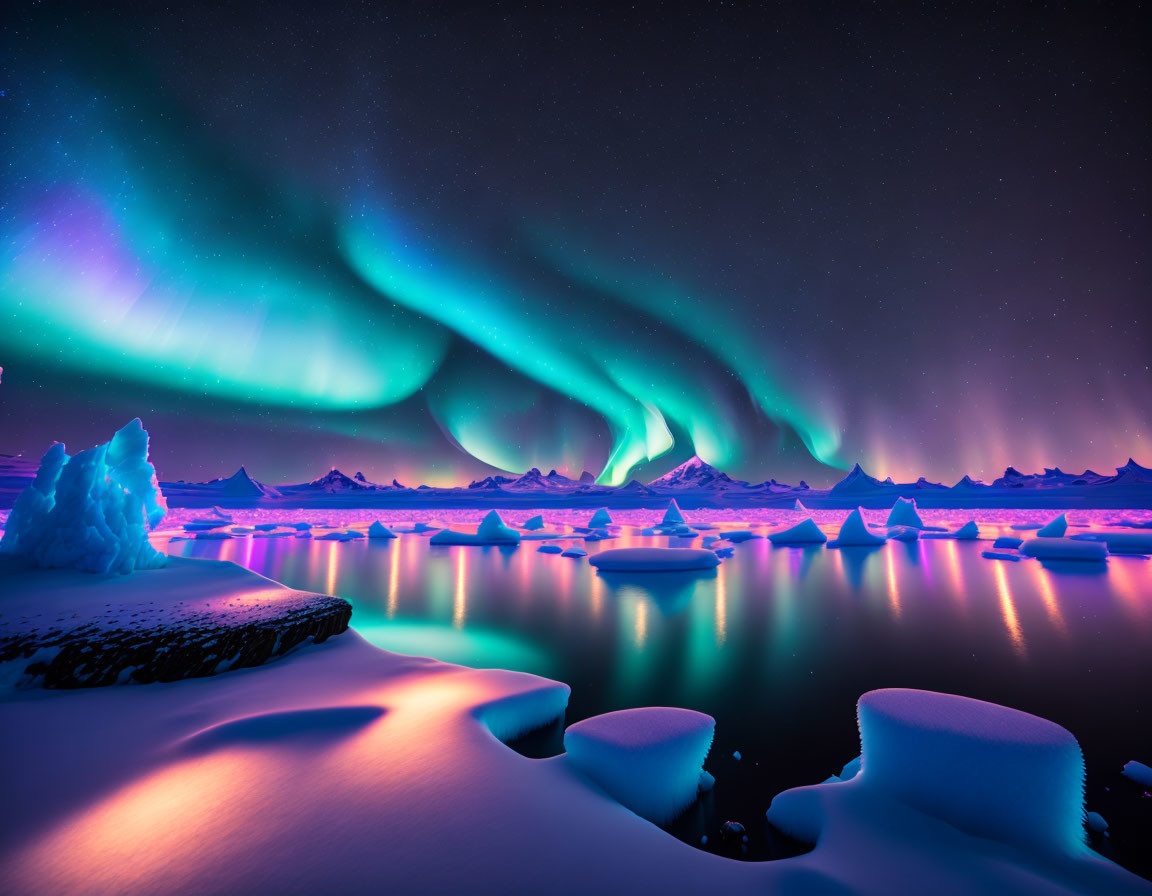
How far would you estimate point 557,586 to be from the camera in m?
12.7

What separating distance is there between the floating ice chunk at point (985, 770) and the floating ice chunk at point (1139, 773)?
1.65 metres

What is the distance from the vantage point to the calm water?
13.2 feet

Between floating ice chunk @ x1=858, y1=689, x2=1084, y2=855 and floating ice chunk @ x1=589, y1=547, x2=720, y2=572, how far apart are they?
1115 centimetres

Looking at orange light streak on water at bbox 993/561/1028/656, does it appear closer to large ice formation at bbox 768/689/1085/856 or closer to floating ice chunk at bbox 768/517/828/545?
large ice formation at bbox 768/689/1085/856

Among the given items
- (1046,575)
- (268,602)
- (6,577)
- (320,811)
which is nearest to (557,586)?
(268,602)

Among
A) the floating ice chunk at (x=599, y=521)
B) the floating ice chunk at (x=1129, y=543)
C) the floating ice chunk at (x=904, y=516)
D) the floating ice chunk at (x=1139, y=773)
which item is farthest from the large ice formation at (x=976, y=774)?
the floating ice chunk at (x=904, y=516)

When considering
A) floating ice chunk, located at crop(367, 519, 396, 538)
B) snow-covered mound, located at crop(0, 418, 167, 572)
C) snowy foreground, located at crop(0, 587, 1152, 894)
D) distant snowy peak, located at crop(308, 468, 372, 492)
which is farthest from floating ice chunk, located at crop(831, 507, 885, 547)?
distant snowy peak, located at crop(308, 468, 372, 492)

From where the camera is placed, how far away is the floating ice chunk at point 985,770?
2531 millimetres

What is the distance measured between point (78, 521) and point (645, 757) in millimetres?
8589

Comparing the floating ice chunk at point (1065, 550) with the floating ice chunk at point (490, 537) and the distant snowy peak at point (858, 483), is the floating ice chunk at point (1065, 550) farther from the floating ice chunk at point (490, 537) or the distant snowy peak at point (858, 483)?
the distant snowy peak at point (858, 483)

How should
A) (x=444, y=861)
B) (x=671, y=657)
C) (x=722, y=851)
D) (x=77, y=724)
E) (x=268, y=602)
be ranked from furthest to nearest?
(x=671, y=657) → (x=268, y=602) → (x=77, y=724) → (x=722, y=851) → (x=444, y=861)

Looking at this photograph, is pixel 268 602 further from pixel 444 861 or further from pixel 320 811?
pixel 444 861

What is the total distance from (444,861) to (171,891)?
3.43 ft

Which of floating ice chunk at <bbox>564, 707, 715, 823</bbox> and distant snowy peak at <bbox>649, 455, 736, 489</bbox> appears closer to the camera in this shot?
floating ice chunk at <bbox>564, 707, 715, 823</bbox>
